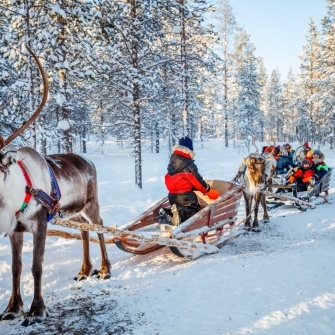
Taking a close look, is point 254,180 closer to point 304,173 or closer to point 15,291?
point 304,173

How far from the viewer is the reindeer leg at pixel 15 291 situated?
11.5ft

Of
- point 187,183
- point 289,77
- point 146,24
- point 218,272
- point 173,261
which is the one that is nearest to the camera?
point 218,272

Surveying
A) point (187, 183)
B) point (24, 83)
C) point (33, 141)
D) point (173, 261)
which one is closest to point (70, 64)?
point (24, 83)

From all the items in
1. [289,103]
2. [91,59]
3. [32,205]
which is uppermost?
[289,103]

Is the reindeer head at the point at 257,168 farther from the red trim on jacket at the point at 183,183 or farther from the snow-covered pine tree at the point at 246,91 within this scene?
the snow-covered pine tree at the point at 246,91

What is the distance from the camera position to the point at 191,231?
5336 mm

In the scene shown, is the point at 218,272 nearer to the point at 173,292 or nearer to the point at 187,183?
the point at 173,292

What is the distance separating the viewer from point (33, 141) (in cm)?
941

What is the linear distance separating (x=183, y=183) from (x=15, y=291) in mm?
3221

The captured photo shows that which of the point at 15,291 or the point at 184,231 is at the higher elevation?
the point at 184,231

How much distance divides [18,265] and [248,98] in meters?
37.2

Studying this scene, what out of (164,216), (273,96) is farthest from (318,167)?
(273,96)

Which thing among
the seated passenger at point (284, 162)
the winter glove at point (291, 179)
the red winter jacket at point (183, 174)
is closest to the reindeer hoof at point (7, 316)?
the red winter jacket at point (183, 174)

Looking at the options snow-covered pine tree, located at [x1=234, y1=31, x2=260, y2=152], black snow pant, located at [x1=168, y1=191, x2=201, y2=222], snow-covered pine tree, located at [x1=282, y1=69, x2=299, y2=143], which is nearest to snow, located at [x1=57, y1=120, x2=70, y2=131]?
black snow pant, located at [x1=168, y1=191, x2=201, y2=222]
